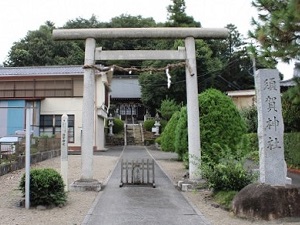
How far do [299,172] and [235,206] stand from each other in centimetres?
1014

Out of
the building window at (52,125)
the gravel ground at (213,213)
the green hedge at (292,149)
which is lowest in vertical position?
the gravel ground at (213,213)

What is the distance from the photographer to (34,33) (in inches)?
2078

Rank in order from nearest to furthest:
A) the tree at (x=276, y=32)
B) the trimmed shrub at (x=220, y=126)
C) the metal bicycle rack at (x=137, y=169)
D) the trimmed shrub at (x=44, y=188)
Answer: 1. the trimmed shrub at (x=44, y=188)
2. the tree at (x=276, y=32)
3. the metal bicycle rack at (x=137, y=169)
4. the trimmed shrub at (x=220, y=126)

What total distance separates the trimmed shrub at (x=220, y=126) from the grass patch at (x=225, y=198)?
339cm

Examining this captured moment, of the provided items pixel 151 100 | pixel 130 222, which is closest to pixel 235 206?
pixel 130 222

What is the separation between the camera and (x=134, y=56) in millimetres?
12211

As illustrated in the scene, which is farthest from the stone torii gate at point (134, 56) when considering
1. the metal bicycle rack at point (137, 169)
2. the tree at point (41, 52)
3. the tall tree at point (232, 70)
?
the tree at point (41, 52)

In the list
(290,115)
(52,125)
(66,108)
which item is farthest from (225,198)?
(52,125)

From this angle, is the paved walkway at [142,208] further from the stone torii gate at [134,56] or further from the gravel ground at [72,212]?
the stone torii gate at [134,56]

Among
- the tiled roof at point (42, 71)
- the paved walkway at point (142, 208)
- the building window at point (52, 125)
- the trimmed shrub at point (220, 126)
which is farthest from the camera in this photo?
the tiled roof at point (42, 71)

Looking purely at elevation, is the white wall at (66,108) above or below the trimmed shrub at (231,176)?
above

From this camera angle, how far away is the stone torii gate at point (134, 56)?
470 inches

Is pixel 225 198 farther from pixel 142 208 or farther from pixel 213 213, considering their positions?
pixel 142 208

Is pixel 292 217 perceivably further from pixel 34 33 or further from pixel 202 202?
pixel 34 33
